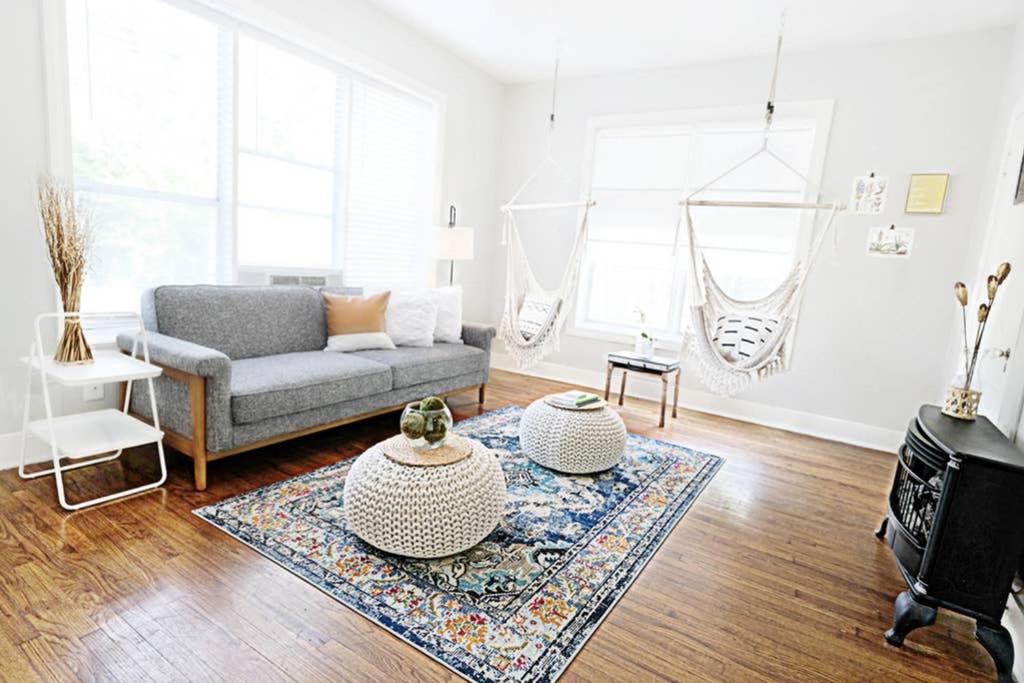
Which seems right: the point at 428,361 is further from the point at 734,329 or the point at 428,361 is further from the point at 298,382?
the point at 734,329

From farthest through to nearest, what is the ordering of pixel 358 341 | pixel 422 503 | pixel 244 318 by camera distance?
pixel 358 341 < pixel 244 318 < pixel 422 503

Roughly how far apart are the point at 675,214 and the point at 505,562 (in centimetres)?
331

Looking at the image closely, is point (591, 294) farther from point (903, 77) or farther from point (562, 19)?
point (903, 77)

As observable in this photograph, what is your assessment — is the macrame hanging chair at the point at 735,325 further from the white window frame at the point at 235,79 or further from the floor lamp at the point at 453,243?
the white window frame at the point at 235,79

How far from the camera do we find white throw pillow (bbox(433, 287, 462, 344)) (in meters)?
3.81

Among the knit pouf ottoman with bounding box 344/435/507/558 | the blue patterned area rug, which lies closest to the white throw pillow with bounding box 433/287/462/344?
the blue patterned area rug

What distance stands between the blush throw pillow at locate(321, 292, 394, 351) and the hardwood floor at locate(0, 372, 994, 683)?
983mm

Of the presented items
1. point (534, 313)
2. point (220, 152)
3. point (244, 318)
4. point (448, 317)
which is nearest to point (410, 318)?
point (448, 317)

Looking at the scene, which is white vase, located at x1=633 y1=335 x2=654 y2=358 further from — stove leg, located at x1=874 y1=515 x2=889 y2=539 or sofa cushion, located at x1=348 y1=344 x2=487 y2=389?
stove leg, located at x1=874 y1=515 x2=889 y2=539

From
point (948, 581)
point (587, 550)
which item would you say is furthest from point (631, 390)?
point (948, 581)

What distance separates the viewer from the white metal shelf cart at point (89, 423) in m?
2.07

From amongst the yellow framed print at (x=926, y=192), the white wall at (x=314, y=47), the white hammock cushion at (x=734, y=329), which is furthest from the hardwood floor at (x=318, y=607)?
the yellow framed print at (x=926, y=192)

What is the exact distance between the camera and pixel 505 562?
1920 mm

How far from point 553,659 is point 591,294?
12.0ft
